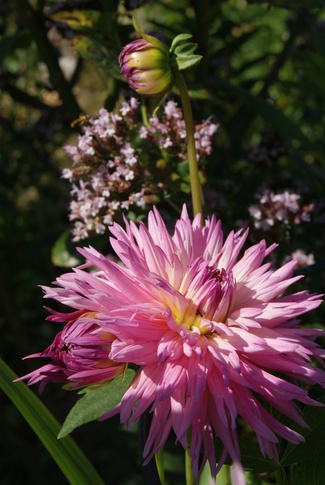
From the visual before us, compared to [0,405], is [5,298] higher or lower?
higher

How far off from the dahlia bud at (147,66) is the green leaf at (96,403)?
0.68ft

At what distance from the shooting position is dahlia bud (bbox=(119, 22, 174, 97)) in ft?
1.44

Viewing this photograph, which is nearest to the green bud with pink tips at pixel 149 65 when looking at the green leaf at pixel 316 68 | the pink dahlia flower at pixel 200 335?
→ the pink dahlia flower at pixel 200 335

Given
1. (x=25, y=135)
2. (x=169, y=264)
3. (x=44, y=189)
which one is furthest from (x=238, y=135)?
(x=169, y=264)

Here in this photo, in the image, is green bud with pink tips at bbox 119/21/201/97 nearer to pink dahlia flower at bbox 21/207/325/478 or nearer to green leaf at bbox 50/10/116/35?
pink dahlia flower at bbox 21/207/325/478

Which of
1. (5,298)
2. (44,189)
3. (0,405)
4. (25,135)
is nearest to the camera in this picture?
(5,298)

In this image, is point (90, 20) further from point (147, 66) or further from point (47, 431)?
point (47, 431)

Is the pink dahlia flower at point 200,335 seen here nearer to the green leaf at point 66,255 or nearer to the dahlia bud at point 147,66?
the dahlia bud at point 147,66

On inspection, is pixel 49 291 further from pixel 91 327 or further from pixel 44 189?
pixel 44 189

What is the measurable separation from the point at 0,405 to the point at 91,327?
1.01 m

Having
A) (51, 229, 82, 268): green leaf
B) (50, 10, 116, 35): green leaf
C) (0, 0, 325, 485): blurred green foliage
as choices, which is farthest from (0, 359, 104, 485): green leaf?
(50, 10, 116, 35): green leaf

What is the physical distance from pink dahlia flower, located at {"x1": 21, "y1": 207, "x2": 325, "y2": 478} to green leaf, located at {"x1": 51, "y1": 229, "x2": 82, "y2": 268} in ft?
1.08

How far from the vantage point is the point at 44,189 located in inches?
57.1

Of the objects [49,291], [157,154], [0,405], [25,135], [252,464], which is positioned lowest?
[0,405]
